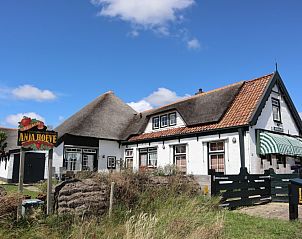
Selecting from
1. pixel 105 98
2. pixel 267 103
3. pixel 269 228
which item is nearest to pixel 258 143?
pixel 267 103

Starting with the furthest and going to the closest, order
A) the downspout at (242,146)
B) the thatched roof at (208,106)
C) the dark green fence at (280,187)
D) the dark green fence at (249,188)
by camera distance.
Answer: the thatched roof at (208,106) → the downspout at (242,146) → the dark green fence at (280,187) → the dark green fence at (249,188)

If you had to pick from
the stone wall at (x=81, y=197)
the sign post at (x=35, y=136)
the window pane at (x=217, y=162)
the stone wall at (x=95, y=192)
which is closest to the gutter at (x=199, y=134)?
the window pane at (x=217, y=162)

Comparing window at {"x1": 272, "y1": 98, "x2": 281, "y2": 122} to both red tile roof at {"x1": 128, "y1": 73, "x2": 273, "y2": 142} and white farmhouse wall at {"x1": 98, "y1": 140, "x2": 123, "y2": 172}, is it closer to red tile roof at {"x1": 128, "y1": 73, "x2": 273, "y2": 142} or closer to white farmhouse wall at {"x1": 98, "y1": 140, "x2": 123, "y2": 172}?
red tile roof at {"x1": 128, "y1": 73, "x2": 273, "y2": 142}

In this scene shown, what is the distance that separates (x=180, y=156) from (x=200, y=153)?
204 centimetres

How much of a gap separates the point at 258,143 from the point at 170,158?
6530 millimetres

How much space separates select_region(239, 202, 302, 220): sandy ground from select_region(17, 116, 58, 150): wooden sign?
23.4 ft

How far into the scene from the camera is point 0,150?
3002cm

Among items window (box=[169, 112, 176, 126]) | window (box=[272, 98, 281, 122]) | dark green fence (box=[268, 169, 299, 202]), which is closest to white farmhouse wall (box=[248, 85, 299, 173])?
window (box=[272, 98, 281, 122])

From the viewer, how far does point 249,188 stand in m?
12.6

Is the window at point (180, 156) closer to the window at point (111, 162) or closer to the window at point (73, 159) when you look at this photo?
the window at point (111, 162)

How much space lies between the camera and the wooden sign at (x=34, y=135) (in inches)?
288

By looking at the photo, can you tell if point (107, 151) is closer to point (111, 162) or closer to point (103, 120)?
point (111, 162)

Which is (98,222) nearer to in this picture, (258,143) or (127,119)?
(258,143)

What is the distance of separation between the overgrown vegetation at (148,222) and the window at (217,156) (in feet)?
25.4
